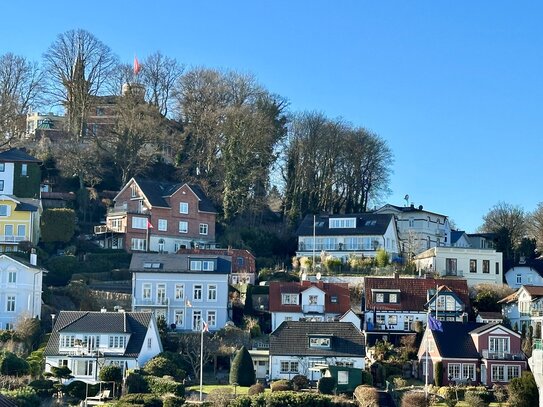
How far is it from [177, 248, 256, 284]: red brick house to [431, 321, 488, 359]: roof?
16.5 m

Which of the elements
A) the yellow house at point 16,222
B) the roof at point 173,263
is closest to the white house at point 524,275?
the roof at point 173,263

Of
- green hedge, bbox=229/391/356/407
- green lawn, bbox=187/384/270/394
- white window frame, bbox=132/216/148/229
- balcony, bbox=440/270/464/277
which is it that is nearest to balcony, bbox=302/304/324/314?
balcony, bbox=440/270/464/277

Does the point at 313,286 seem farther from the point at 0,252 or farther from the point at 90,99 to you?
the point at 90,99

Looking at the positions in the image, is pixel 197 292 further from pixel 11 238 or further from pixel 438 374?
pixel 438 374

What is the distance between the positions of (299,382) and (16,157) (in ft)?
117

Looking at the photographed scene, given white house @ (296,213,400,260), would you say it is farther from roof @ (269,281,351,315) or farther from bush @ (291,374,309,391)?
bush @ (291,374,309,391)

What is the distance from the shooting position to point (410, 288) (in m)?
78.5

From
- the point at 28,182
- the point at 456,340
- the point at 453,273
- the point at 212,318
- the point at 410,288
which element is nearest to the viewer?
the point at 456,340

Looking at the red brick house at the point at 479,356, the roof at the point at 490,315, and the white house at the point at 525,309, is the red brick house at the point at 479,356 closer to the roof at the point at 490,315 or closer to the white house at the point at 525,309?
the white house at the point at 525,309

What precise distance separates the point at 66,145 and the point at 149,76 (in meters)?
13.0

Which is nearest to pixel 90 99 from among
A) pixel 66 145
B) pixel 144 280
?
pixel 66 145

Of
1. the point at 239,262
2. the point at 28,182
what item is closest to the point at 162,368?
the point at 239,262

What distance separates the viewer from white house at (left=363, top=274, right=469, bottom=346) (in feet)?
251

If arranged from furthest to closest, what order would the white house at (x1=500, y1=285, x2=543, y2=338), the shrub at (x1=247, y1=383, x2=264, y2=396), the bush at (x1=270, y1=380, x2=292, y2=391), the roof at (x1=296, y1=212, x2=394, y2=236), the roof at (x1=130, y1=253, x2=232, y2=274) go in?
the roof at (x1=296, y1=212, x2=394, y2=236) < the roof at (x1=130, y1=253, x2=232, y2=274) < the white house at (x1=500, y1=285, x2=543, y2=338) < the bush at (x1=270, y1=380, x2=292, y2=391) < the shrub at (x1=247, y1=383, x2=264, y2=396)
